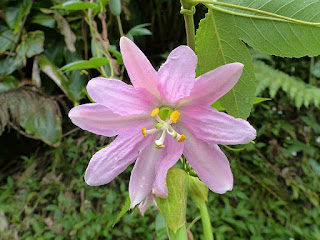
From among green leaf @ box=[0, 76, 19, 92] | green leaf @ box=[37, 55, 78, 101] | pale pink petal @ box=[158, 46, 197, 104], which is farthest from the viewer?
green leaf @ box=[0, 76, 19, 92]

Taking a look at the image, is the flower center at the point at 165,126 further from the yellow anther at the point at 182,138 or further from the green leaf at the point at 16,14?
the green leaf at the point at 16,14

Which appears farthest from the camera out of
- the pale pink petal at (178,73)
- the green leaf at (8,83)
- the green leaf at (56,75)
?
the green leaf at (8,83)

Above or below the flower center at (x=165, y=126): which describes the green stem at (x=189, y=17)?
above

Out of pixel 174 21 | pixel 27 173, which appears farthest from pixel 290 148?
pixel 27 173

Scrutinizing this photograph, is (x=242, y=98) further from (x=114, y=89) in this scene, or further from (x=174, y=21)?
(x=174, y=21)

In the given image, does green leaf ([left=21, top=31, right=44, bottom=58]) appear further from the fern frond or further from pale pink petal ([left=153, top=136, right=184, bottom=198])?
pale pink petal ([left=153, top=136, right=184, bottom=198])

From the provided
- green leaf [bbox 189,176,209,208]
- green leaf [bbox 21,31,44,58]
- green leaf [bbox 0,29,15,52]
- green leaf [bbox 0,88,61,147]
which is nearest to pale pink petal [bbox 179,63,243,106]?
green leaf [bbox 189,176,209,208]

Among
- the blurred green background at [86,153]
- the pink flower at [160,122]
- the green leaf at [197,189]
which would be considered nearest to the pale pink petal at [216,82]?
the pink flower at [160,122]
